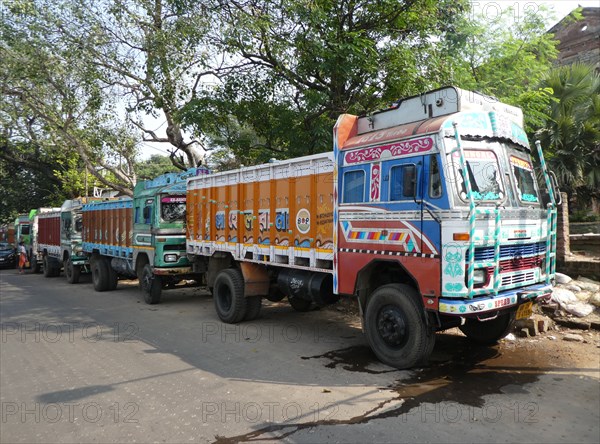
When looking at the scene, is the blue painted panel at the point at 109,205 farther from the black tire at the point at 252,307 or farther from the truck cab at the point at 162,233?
the black tire at the point at 252,307

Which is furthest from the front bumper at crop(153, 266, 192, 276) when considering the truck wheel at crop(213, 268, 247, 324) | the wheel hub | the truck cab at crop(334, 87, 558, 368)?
the wheel hub

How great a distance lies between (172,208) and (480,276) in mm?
7410

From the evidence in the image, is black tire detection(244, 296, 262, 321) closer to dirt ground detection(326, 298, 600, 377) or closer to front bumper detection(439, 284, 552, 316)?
dirt ground detection(326, 298, 600, 377)

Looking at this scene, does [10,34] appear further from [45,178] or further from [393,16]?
[45,178]

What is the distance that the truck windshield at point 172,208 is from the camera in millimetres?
10177

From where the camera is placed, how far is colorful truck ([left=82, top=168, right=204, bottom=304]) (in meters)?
10.1

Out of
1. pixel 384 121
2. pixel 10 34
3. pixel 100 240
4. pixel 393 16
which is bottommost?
pixel 100 240

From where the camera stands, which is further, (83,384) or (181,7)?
(181,7)

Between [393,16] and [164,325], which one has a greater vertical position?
[393,16]

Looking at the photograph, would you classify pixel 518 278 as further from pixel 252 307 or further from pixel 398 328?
pixel 252 307

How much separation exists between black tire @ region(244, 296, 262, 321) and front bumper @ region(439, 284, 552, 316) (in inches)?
165

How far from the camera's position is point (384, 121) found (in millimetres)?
6020

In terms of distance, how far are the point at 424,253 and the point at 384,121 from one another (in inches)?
80.1

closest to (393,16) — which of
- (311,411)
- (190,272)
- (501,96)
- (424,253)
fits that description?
(501,96)
